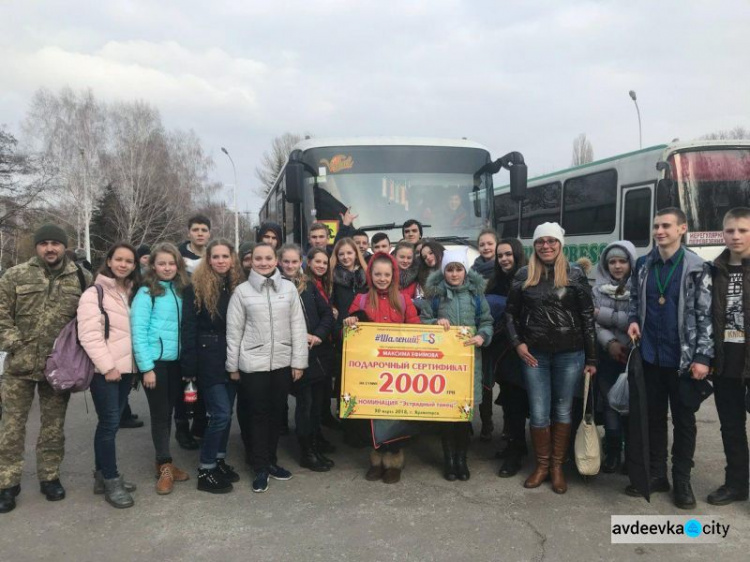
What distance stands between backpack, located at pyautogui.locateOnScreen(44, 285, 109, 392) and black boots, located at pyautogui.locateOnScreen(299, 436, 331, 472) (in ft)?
5.88

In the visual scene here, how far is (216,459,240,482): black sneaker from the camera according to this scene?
4418 mm

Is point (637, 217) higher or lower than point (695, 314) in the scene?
higher

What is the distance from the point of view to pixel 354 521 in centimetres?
372


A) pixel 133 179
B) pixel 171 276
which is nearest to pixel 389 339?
pixel 171 276

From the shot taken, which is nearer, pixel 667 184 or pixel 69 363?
pixel 69 363

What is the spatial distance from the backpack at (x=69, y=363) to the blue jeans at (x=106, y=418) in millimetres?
93

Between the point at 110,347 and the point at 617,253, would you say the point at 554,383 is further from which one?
the point at 110,347

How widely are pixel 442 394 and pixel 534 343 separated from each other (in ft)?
2.65

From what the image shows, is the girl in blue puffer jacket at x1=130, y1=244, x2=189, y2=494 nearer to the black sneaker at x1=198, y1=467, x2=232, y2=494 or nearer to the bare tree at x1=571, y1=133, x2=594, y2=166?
the black sneaker at x1=198, y1=467, x2=232, y2=494

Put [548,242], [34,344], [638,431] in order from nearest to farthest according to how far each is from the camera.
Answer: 1. [638,431]
2. [34,344]
3. [548,242]

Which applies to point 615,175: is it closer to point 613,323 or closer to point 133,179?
point 613,323

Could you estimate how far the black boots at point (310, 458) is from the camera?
470 cm

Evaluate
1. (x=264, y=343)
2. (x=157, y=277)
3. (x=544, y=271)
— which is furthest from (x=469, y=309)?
(x=157, y=277)

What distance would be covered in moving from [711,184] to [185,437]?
9941mm
